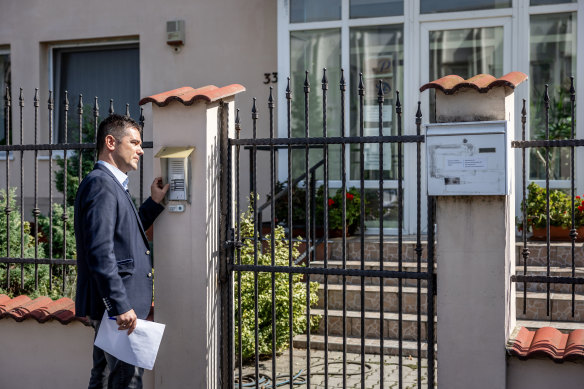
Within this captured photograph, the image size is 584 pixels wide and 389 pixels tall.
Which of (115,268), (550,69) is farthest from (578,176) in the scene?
(115,268)

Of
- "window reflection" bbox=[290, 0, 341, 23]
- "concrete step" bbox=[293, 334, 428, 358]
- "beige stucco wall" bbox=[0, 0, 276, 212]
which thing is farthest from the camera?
"beige stucco wall" bbox=[0, 0, 276, 212]

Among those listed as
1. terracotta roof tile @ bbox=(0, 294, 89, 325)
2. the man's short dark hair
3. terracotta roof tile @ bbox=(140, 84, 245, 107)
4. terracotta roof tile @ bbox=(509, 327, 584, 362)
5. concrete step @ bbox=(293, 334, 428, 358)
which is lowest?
concrete step @ bbox=(293, 334, 428, 358)

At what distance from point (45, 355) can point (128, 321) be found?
1.49 m

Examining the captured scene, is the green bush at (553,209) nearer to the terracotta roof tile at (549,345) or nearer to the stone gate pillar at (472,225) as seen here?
the terracotta roof tile at (549,345)

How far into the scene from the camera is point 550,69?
8258 mm

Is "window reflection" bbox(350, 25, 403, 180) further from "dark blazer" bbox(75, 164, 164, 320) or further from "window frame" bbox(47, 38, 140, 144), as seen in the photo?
"dark blazer" bbox(75, 164, 164, 320)

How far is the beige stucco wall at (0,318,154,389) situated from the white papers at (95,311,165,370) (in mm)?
864

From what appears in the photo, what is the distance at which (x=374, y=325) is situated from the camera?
6.01 meters

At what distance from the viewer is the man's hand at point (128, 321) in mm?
3492

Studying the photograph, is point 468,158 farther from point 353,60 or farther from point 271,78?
point 271,78

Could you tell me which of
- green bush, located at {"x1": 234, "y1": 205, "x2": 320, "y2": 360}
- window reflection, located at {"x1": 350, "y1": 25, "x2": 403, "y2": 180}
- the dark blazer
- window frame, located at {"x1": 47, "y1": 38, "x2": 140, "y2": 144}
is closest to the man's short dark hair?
the dark blazer

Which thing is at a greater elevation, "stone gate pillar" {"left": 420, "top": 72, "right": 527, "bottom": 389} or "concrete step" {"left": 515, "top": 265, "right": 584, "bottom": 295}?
"stone gate pillar" {"left": 420, "top": 72, "right": 527, "bottom": 389}

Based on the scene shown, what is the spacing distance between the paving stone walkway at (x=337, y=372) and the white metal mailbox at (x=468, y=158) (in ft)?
5.74

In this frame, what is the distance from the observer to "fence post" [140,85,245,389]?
13.6ft
